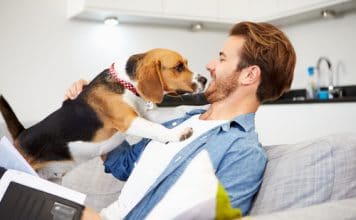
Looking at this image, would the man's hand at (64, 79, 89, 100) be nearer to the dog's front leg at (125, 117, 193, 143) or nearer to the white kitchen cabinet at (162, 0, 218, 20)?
the dog's front leg at (125, 117, 193, 143)

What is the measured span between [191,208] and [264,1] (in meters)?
2.31

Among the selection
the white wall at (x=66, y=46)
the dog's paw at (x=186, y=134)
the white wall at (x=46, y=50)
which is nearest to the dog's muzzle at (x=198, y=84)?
the dog's paw at (x=186, y=134)

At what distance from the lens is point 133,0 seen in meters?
2.43

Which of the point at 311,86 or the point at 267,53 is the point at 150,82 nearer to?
the point at 267,53

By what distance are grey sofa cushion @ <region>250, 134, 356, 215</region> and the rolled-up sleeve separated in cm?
33

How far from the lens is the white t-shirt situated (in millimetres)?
980

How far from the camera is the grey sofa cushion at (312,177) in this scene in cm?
90

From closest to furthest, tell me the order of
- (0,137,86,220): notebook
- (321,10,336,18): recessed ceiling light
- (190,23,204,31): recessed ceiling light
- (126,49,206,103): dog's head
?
(0,137,86,220): notebook
(126,49,206,103): dog's head
(321,10,336,18): recessed ceiling light
(190,23,204,31): recessed ceiling light

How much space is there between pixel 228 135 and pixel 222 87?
140 mm

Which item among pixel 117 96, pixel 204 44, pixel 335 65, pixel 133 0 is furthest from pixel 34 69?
pixel 335 65

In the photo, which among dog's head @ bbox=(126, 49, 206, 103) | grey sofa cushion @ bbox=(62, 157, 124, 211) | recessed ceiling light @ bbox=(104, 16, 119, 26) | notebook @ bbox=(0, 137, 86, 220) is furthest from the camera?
recessed ceiling light @ bbox=(104, 16, 119, 26)

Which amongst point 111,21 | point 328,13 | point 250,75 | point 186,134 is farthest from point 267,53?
point 328,13

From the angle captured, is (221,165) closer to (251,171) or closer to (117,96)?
(251,171)

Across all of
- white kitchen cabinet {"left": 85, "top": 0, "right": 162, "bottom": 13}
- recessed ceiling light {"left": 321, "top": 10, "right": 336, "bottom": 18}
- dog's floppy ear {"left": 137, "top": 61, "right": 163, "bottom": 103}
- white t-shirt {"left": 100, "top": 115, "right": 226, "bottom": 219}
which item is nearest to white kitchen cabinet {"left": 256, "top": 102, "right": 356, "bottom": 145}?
recessed ceiling light {"left": 321, "top": 10, "right": 336, "bottom": 18}
